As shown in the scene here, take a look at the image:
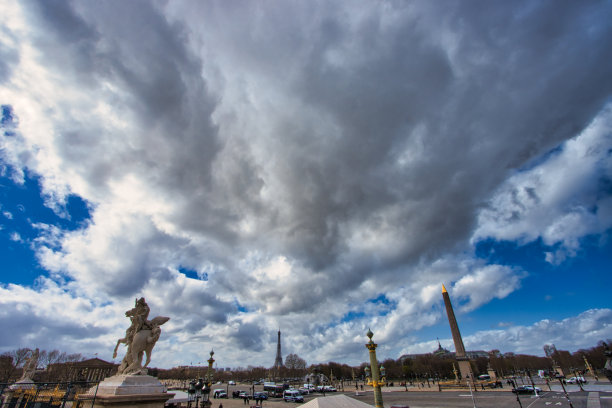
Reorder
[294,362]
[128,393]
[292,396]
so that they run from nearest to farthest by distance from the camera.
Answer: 1. [128,393]
2. [292,396]
3. [294,362]

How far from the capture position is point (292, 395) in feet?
155

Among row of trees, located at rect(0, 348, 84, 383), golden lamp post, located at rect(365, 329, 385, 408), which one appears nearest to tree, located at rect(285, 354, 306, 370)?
row of trees, located at rect(0, 348, 84, 383)

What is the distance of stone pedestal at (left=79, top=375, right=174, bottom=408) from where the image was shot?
9250mm

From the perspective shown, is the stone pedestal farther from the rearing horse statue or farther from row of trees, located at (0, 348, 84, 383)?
row of trees, located at (0, 348, 84, 383)

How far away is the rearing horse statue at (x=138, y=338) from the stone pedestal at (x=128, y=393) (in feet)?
1.73

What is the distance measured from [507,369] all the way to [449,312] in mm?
75428

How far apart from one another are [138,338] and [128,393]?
1.96 metres

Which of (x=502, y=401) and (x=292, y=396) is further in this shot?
(x=292, y=396)

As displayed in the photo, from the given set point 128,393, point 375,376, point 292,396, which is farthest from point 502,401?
point 128,393

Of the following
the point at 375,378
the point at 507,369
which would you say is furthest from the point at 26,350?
the point at 507,369

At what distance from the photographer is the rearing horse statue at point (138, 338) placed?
1080 centimetres

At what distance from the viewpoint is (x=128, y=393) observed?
31.4 ft

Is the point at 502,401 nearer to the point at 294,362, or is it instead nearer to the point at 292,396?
the point at 292,396

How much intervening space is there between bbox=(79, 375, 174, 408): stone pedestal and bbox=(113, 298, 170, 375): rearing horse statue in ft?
1.73
